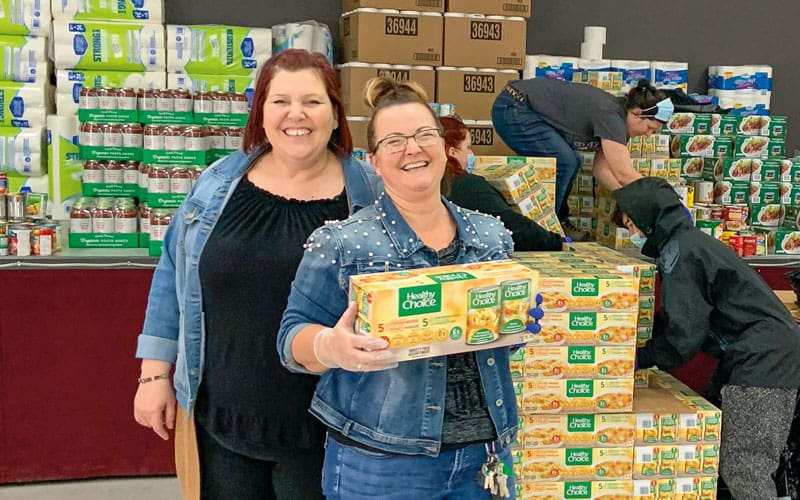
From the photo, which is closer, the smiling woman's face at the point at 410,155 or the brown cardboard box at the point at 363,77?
the smiling woman's face at the point at 410,155

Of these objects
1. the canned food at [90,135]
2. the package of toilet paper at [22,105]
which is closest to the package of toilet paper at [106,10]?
the package of toilet paper at [22,105]

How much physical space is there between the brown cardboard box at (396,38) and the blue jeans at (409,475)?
3.67m

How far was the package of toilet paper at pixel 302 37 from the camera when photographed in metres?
5.14

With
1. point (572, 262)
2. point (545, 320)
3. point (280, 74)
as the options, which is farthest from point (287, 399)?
point (572, 262)

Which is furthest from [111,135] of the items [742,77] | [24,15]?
[742,77]

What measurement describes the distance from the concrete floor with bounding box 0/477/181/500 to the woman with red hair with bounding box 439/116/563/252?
1793mm

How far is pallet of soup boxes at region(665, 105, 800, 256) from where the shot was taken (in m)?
4.82

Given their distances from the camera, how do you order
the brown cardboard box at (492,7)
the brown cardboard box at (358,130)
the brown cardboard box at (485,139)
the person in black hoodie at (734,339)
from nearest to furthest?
the person in black hoodie at (734,339) < the brown cardboard box at (358,130) < the brown cardboard box at (492,7) < the brown cardboard box at (485,139)

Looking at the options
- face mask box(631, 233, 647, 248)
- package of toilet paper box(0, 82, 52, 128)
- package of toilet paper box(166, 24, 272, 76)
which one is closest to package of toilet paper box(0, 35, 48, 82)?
package of toilet paper box(0, 82, 52, 128)

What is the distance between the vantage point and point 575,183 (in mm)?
5168

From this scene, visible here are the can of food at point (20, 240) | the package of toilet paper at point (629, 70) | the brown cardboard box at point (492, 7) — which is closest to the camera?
the can of food at point (20, 240)

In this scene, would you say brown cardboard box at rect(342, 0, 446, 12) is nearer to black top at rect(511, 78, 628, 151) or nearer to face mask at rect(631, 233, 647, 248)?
black top at rect(511, 78, 628, 151)

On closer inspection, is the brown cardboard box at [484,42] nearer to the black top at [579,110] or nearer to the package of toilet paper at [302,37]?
the black top at [579,110]

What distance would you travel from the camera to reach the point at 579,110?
4.81 m
